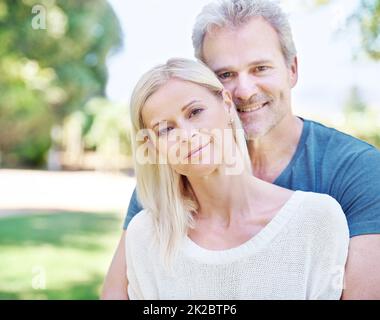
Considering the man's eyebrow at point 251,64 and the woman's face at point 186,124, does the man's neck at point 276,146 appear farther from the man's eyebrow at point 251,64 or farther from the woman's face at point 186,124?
the woman's face at point 186,124

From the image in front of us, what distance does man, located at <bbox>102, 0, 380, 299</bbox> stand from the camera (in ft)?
3.79

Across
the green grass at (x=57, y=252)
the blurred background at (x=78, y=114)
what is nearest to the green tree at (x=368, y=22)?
the blurred background at (x=78, y=114)

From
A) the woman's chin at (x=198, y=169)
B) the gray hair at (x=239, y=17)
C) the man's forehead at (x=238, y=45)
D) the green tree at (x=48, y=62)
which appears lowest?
the woman's chin at (x=198, y=169)

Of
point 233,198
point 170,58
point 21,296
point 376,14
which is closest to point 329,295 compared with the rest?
point 233,198

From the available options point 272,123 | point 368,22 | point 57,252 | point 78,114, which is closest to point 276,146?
point 272,123

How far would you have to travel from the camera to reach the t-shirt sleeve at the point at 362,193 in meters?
1.10

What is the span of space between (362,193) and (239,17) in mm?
458

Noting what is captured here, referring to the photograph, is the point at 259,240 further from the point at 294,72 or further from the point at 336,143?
the point at 294,72

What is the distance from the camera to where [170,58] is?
1.10m

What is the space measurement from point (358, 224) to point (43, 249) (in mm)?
3777

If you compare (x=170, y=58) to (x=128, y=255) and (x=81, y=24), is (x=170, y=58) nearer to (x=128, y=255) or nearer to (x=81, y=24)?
(x=128, y=255)

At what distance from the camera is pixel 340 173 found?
1170 millimetres

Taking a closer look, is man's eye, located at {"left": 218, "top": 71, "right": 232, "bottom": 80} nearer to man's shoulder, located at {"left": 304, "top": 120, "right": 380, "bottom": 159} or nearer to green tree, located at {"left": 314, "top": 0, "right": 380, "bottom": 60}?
man's shoulder, located at {"left": 304, "top": 120, "right": 380, "bottom": 159}

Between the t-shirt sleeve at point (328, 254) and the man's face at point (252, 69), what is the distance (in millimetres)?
290
